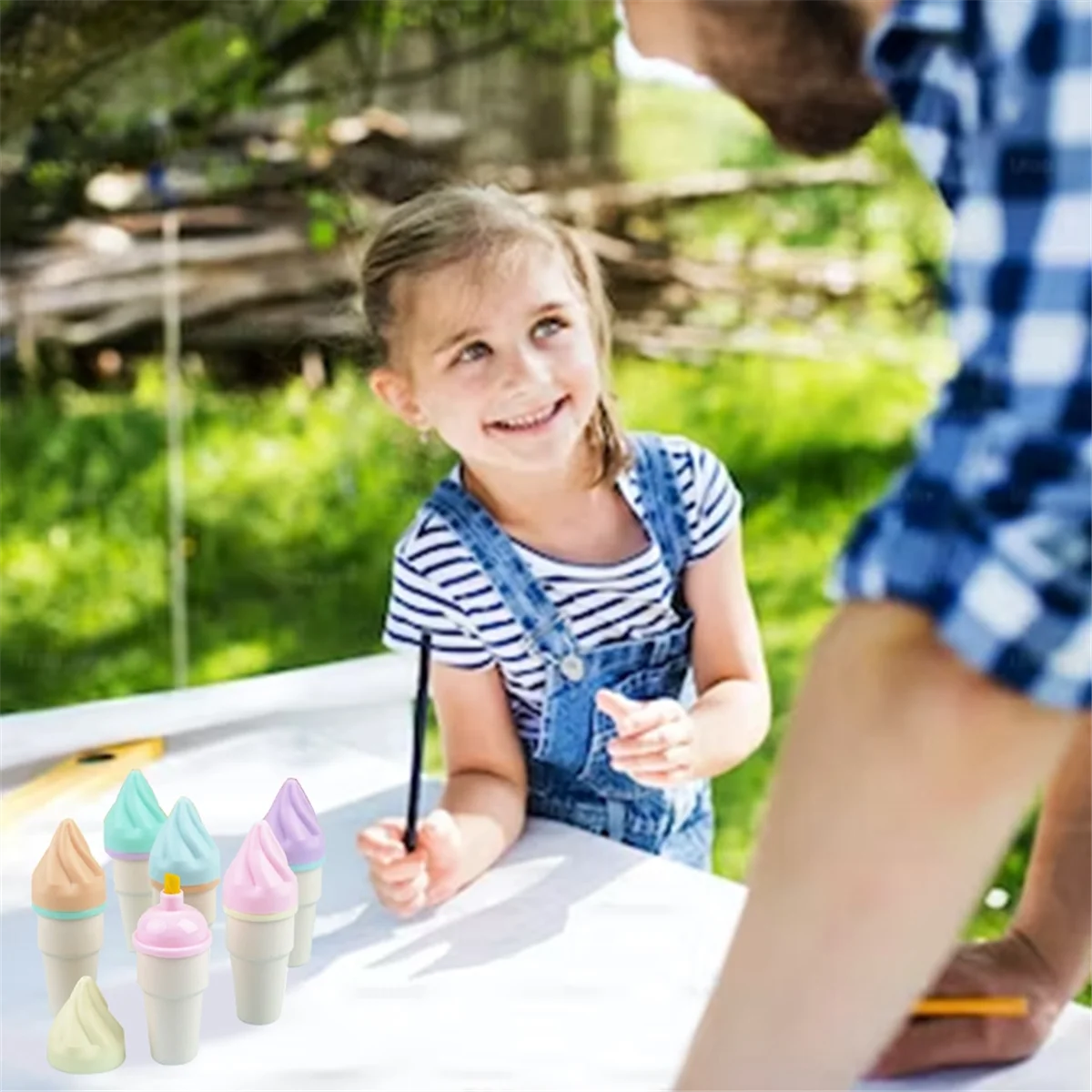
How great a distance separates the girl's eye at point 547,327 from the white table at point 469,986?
320 millimetres

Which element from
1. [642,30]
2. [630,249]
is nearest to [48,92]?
[642,30]

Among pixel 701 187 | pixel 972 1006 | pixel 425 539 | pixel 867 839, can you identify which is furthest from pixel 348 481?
pixel 867 839

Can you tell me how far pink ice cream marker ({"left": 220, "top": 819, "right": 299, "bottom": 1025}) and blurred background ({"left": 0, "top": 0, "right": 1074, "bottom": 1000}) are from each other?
0.86 meters

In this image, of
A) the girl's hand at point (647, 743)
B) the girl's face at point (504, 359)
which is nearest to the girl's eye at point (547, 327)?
the girl's face at point (504, 359)

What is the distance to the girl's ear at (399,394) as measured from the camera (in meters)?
1.26

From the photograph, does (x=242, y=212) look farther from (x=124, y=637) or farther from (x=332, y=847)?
(x=332, y=847)

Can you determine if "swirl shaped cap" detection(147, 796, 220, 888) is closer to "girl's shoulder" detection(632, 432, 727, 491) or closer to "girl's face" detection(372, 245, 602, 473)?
"girl's face" detection(372, 245, 602, 473)

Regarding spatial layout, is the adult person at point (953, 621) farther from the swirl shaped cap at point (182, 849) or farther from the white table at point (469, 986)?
the swirl shaped cap at point (182, 849)

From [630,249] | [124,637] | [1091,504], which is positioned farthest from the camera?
[630,249]

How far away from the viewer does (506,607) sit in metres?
1.26

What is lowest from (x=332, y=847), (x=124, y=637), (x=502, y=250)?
(x=124, y=637)

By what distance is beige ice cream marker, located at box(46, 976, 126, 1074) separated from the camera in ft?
3.15

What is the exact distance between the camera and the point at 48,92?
195 centimetres

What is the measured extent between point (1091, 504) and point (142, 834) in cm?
70
